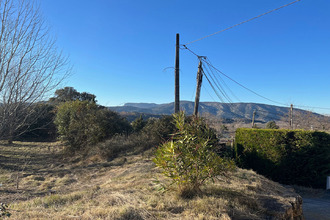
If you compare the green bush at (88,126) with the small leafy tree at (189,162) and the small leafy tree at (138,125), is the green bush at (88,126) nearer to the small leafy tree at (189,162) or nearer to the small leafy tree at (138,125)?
the small leafy tree at (138,125)

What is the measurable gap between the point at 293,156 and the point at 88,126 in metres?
11.6

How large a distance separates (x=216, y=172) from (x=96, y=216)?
2.17 metres

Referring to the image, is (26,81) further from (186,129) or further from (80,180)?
(80,180)

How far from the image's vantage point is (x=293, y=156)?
775 cm

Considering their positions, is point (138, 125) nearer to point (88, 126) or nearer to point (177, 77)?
point (88, 126)

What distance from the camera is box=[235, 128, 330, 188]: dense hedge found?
7508mm

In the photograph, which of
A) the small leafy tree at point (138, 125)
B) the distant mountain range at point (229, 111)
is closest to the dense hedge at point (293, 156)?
the small leafy tree at point (138, 125)

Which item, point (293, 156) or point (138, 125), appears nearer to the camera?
point (293, 156)

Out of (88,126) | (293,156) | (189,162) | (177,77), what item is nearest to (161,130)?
(177,77)

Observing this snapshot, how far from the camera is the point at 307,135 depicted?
7.56 metres

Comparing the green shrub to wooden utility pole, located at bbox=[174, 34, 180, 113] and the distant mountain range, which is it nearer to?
wooden utility pole, located at bbox=[174, 34, 180, 113]

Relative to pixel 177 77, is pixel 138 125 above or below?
below

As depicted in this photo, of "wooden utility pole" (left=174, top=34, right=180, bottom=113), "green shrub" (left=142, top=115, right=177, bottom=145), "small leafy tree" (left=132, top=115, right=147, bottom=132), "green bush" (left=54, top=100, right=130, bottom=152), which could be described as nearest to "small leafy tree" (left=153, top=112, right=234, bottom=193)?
"wooden utility pole" (left=174, top=34, right=180, bottom=113)

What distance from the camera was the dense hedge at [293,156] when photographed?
24.6 feet
